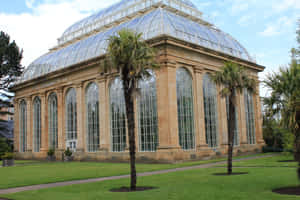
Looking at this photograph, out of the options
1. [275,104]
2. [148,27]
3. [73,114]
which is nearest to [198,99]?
[148,27]

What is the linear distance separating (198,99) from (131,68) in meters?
21.0

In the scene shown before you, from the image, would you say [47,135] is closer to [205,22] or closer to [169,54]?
[169,54]

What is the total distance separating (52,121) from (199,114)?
24.3 meters

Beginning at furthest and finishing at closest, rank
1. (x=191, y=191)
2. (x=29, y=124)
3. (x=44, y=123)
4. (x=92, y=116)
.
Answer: (x=29, y=124) → (x=44, y=123) → (x=92, y=116) → (x=191, y=191)

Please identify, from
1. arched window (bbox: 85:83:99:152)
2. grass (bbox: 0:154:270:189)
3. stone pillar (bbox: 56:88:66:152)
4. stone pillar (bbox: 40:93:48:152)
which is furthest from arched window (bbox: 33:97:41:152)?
grass (bbox: 0:154:270:189)

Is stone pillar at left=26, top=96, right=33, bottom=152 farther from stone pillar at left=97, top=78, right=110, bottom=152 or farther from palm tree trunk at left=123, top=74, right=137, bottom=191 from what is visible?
palm tree trunk at left=123, top=74, right=137, bottom=191

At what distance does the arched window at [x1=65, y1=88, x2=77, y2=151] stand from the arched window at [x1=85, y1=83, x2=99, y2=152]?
291 cm

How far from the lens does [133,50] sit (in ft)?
58.0

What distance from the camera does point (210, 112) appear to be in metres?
39.9

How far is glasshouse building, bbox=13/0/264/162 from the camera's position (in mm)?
35062

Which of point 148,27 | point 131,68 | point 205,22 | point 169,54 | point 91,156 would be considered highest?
point 205,22

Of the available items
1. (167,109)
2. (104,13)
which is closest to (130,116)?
(167,109)

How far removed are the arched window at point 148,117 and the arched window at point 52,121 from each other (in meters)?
18.7

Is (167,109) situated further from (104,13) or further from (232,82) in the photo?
(104,13)
